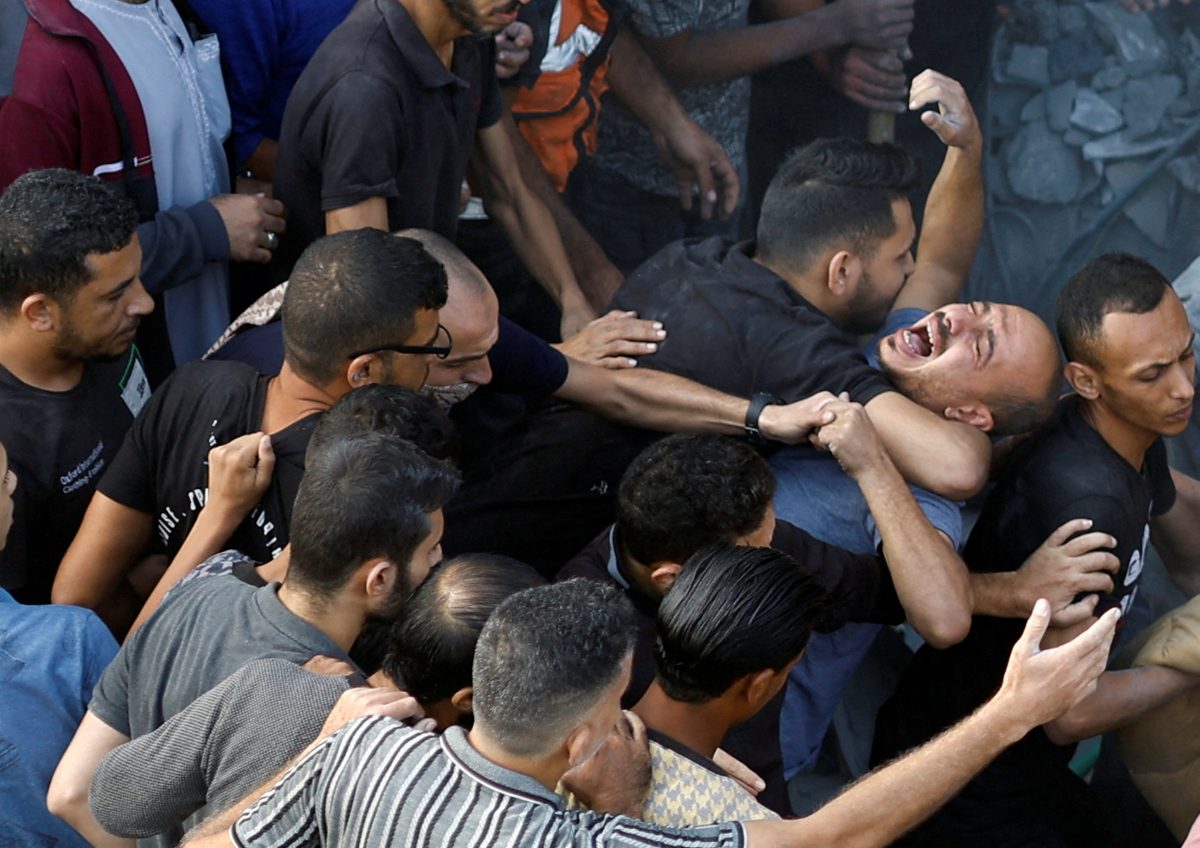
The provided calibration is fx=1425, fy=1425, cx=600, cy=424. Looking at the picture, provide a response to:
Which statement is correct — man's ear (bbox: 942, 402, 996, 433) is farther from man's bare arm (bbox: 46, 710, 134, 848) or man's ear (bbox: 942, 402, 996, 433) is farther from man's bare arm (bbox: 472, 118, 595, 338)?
man's bare arm (bbox: 46, 710, 134, 848)

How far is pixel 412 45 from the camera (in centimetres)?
327

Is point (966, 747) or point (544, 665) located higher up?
point (544, 665)

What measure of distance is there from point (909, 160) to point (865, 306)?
1.29 feet

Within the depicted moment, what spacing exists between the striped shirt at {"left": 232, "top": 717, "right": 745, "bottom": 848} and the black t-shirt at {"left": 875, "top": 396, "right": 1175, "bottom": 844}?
4.54 feet

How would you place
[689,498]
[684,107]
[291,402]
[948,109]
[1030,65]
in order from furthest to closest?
[684,107], [1030,65], [948,109], [291,402], [689,498]

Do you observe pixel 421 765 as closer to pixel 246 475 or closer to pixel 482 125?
pixel 246 475

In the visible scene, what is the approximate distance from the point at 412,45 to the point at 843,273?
44.0 inches

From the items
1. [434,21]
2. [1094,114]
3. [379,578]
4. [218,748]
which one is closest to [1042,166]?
[1094,114]

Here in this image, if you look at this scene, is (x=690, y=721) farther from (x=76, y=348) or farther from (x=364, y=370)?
(x=76, y=348)

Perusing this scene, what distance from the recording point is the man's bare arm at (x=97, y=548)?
107 inches

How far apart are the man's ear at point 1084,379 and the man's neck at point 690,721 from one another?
4.26 ft

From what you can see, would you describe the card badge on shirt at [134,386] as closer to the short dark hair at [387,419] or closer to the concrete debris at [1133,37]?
the short dark hair at [387,419]

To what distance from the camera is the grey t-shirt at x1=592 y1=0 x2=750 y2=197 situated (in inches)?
Answer: 157

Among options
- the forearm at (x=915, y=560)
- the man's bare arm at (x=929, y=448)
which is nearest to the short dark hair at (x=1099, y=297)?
the man's bare arm at (x=929, y=448)
